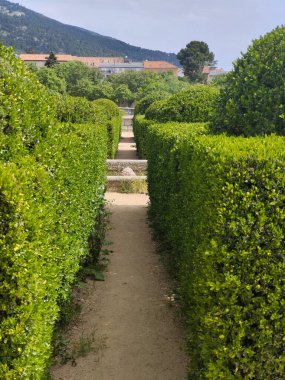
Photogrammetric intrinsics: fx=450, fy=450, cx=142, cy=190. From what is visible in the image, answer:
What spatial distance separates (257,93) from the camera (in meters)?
6.04

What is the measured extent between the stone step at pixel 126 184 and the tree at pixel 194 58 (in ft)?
304

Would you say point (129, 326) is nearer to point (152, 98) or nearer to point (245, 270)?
point (245, 270)

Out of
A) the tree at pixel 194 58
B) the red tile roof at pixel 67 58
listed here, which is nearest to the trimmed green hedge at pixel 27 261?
the tree at pixel 194 58

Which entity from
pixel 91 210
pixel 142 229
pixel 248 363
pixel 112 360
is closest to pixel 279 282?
pixel 248 363

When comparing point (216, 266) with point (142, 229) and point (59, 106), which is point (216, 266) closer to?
point (142, 229)

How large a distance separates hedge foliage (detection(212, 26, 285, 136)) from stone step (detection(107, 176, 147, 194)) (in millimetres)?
8618

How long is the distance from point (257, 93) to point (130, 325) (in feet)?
11.5

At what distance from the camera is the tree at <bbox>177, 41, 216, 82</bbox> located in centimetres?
10462

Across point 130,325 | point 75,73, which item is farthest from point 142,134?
point 75,73

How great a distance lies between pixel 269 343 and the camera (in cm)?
328

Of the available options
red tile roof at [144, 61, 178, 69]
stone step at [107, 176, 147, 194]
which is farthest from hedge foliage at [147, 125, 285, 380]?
red tile roof at [144, 61, 178, 69]

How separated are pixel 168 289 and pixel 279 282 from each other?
3764 mm

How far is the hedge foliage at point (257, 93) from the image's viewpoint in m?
5.94

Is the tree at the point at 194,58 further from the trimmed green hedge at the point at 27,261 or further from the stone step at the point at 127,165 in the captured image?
the trimmed green hedge at the point at 27,261
